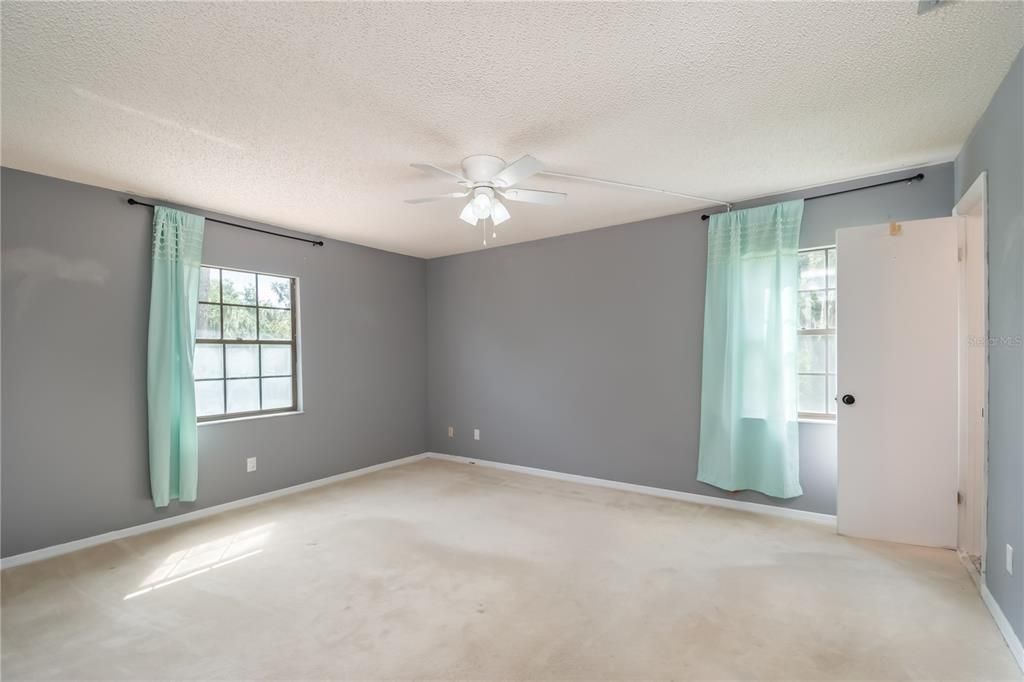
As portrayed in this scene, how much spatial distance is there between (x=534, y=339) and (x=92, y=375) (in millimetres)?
3689

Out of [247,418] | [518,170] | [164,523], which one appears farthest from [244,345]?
[518,170]

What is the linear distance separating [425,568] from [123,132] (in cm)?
295

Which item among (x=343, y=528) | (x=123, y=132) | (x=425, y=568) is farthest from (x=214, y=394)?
(x=425, y=568)

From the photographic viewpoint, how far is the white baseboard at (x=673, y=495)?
3.68 metres

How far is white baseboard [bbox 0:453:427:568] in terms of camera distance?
306 centimetres

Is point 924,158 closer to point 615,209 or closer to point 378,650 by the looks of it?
point 615,209

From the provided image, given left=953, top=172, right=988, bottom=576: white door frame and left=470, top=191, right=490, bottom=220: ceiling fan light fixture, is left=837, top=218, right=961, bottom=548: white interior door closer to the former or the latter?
left=953, top=172, right=988, bottom=576: white door frame

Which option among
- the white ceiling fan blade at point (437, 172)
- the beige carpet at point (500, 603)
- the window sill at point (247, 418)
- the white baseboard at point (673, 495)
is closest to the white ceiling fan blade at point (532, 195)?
the white ceiling fan blade at point (437, 172)

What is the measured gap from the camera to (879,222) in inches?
135

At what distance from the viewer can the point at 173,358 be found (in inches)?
144

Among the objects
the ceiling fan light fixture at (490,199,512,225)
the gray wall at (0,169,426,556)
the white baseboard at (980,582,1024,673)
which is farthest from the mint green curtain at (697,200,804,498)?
the gray wall at (0,169,426,556)

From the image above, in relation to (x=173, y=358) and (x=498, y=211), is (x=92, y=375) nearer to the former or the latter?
(x=173, y=358)

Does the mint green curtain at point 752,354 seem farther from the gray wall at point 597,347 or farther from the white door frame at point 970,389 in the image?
the white door frame at point 970,389

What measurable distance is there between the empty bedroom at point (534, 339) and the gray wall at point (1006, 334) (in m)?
0.03
